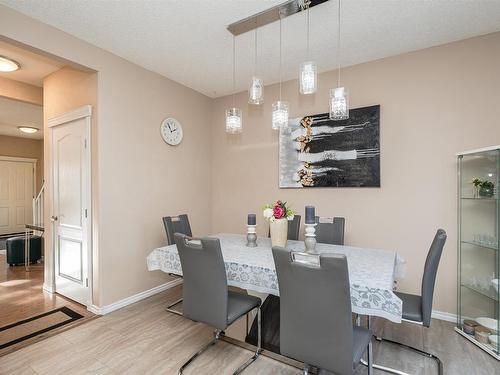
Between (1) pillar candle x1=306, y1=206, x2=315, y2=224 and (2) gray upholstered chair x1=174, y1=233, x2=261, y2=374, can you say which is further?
(1) pillar candle x1=306, y1=206, x2=315, y2=224

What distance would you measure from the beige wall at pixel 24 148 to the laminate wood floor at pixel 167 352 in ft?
23.5

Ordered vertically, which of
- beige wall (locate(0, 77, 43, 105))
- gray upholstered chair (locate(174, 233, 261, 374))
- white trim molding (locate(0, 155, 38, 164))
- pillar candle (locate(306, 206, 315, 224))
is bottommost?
gray upholstered chair (locate(174, 233, 261, 374))

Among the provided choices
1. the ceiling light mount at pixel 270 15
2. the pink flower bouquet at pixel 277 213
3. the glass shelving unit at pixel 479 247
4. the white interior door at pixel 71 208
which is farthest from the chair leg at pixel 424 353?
the white interior door at pixel 71 208

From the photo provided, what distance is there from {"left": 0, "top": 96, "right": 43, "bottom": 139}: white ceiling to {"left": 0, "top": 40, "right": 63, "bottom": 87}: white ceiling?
0.73 metres

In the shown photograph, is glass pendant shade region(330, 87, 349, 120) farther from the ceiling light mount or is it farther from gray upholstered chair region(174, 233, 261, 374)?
gray upholstered chair region(174, 233, 261, 374)

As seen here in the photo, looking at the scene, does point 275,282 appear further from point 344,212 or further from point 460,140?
point 460,140

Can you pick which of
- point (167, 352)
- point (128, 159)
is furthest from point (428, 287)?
point (128, 159)

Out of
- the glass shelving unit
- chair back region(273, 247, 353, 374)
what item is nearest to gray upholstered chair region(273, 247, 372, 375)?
chair back region(273, 247, 353, 374)

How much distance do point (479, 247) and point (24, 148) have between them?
10071mm

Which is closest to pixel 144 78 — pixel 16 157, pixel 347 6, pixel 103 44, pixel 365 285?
pixel 103 44

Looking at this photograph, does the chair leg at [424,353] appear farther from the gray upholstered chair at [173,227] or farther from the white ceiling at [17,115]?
the white ceiling at [17,115]

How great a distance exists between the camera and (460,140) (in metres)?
2.72

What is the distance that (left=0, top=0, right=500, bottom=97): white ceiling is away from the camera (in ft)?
7.27

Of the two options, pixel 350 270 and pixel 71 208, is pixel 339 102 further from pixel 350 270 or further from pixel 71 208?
pixel 71 208
